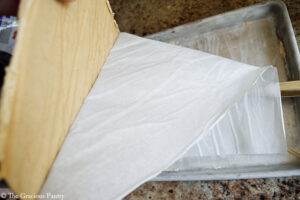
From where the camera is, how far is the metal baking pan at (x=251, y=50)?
0.54 m

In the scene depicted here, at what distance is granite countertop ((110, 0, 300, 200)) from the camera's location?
55 centimetres

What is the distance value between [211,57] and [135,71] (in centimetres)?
22

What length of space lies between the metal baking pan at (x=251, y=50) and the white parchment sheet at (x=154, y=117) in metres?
0.10

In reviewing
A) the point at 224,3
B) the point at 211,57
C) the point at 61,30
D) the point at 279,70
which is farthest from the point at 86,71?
the point at 224,3

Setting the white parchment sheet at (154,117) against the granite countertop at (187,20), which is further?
the granite countertop at (187,20)

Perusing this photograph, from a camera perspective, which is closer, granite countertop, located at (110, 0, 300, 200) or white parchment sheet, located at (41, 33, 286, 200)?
white parchment sheet, located at (41, 33, 286, 200)

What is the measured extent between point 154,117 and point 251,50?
1.89 feet

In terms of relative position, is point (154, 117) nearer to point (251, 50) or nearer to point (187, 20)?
point (251, 50)

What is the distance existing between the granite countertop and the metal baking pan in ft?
0.17

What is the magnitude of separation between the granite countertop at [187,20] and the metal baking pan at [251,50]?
0.05m

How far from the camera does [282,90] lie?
19.4 inches

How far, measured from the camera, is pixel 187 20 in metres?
0.91

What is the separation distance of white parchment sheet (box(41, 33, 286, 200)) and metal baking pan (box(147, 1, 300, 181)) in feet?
0.32

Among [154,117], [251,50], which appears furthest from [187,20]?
Result: [154,117]
